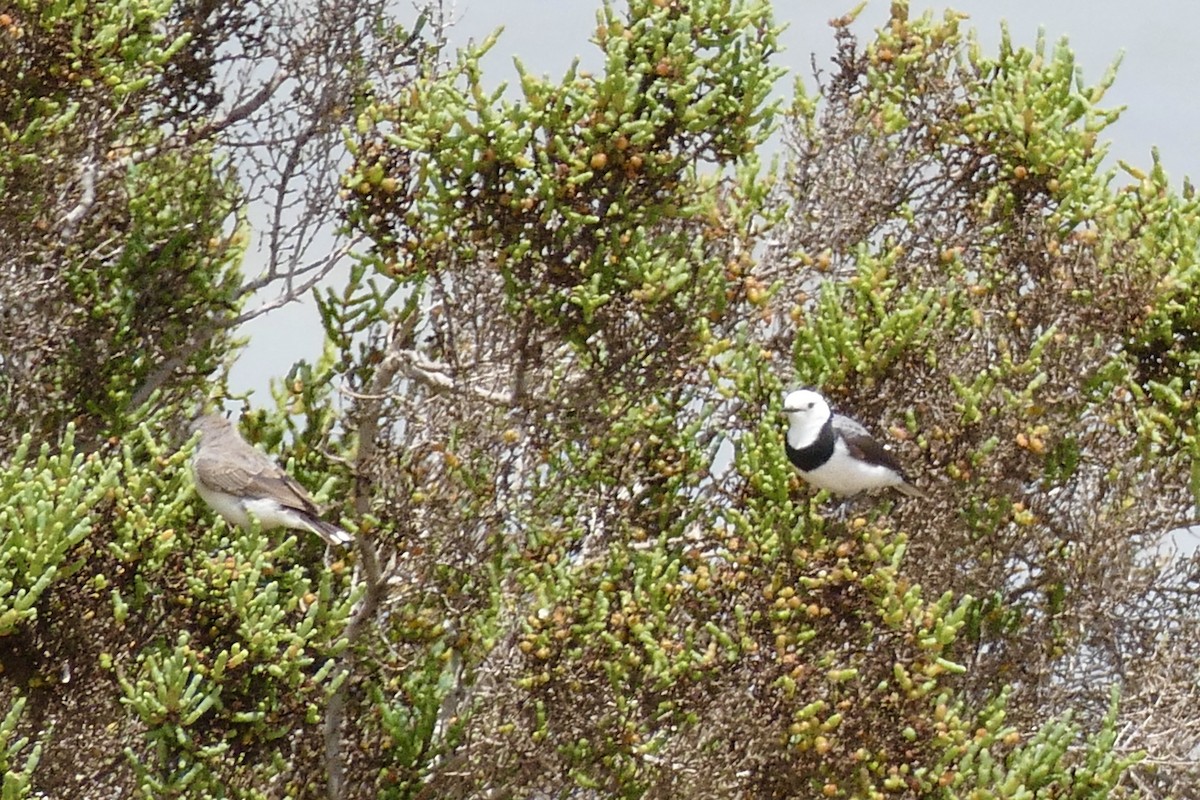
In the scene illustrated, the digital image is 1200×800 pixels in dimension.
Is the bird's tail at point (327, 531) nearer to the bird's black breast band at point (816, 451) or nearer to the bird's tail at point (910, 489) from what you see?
the bird's black breast band at point (816, 451)

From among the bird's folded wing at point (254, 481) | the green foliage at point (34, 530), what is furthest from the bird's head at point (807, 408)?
the green foliage at point (34, 530)

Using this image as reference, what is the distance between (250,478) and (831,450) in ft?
10.8

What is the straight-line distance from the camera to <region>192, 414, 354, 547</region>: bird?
346 inches

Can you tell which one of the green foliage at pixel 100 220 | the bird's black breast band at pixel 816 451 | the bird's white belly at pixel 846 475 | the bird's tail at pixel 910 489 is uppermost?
the green foliage at pixel 100 220

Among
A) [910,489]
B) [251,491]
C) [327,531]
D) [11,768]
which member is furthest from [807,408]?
[11,768]

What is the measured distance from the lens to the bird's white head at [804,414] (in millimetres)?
8398

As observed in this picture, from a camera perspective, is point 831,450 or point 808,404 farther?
point 808,404

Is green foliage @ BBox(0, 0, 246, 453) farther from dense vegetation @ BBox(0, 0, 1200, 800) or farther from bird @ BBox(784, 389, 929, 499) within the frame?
bird @ BBox(784, 389, 929, 499)

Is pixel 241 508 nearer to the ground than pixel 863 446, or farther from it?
farther from it

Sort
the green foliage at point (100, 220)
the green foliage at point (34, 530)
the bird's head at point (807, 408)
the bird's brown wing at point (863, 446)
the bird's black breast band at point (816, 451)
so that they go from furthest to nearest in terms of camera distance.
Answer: the green foliage at point (100, 220) → the bird's head at point (807, 408) → the bird's brown wing at point (863, 446) → the bird's black breast band at point (816, 451) → the green foliage at point (34, 530)

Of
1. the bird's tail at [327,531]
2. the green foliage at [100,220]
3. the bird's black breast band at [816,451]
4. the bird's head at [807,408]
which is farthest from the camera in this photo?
the green foliage at [100,220]

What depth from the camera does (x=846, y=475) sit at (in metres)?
8.42

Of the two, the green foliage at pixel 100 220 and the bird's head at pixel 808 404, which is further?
the green foliage at pixel 100 220

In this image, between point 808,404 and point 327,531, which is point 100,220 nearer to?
point 327,531
